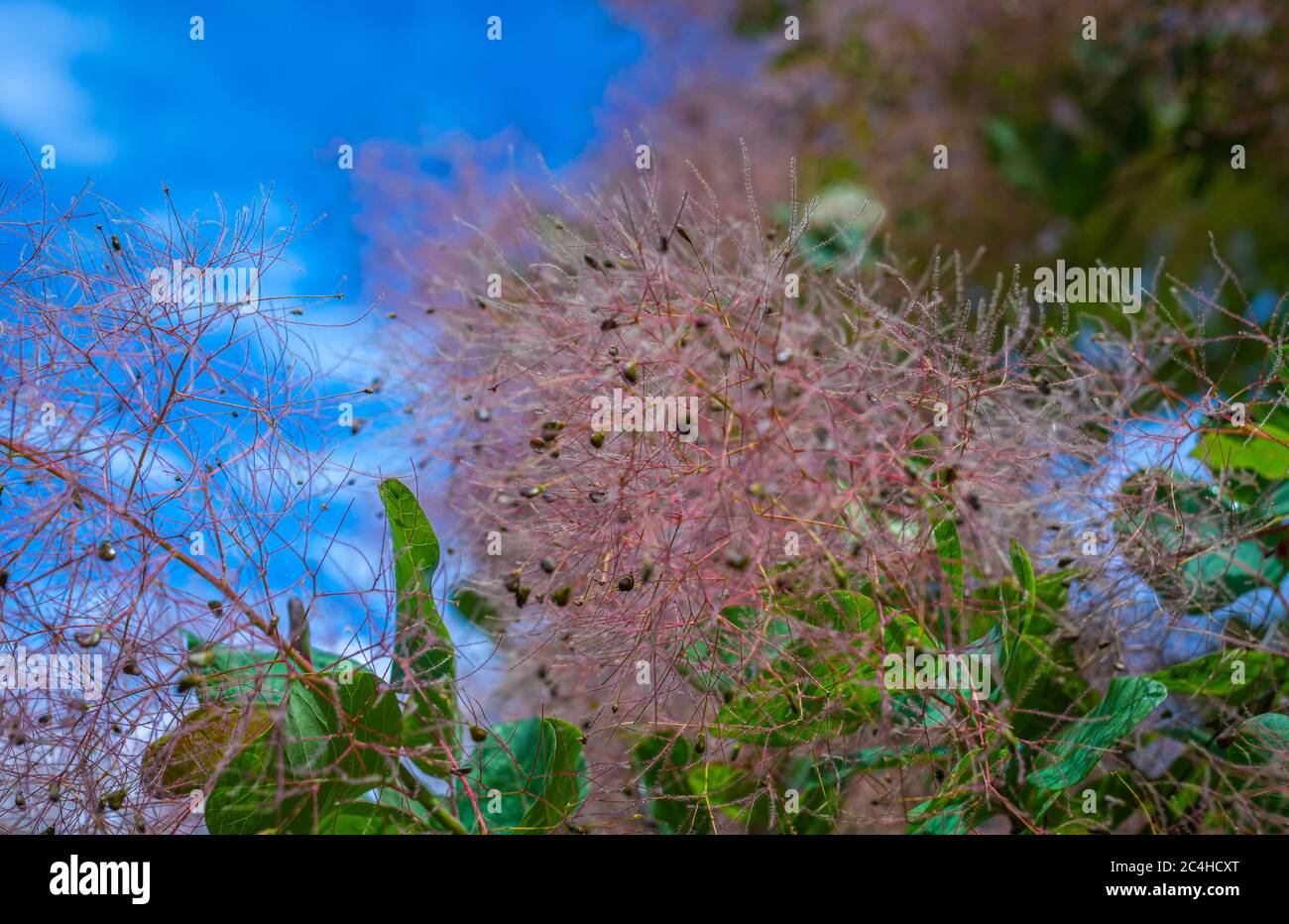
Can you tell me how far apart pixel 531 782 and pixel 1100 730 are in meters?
0.25

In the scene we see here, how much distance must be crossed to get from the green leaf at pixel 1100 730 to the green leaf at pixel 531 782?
8.0 inches

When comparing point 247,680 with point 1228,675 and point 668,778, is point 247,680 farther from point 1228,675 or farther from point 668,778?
point 1228,675

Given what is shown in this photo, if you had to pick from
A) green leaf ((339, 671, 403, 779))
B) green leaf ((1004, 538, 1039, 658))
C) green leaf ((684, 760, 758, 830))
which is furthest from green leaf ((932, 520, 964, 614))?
green leaf ((339, 671, 403, 779))

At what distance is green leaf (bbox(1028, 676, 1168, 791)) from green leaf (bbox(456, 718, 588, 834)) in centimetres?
20

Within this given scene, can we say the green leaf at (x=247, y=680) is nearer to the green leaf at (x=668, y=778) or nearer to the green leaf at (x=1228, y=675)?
the green leaf at (x=668, y=778)

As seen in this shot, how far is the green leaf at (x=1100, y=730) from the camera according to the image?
0.43 meters

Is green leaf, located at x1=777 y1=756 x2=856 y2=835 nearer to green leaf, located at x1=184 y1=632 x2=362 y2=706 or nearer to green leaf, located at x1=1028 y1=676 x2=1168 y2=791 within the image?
green leaf, located at x1=1028 y1=676 x2=1168 y2=791

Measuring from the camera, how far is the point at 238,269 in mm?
503

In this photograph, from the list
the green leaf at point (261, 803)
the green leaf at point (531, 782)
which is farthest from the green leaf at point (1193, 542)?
the green leaf at point (261, 803)

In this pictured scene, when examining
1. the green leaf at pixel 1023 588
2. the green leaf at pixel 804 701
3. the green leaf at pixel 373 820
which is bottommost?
the green leaf at pixel 373 820

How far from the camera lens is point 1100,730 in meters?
0.44

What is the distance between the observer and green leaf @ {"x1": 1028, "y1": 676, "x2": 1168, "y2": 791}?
1.41 ft

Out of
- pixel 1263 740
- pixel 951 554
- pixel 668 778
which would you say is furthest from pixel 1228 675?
pixel 668 778
